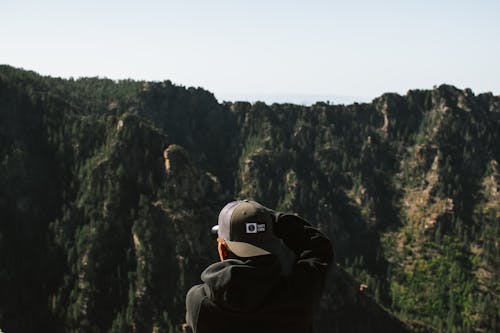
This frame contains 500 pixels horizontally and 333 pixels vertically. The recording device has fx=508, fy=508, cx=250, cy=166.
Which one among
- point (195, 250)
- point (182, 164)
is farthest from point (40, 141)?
point (195, 250)

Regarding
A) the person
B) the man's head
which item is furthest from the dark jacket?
the man's head

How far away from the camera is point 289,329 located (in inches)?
279

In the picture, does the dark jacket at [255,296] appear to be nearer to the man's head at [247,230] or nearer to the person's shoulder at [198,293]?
the person's shoulder at [198,293]

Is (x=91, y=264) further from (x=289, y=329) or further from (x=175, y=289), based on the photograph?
(x=289, y=329)

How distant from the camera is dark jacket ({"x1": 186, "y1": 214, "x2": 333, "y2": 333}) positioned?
22.1 feet

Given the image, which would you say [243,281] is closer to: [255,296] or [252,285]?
[252,285]

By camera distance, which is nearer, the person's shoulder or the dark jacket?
the dark jacket

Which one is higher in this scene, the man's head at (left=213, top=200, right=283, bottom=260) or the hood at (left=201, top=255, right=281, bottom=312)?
the man's head at (left=213, top=200, right=283, bottom=260)

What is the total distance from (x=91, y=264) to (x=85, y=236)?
7.47 metres

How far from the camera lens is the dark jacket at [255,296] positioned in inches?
265

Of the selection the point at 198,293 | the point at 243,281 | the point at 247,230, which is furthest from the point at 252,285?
the point at 198,293

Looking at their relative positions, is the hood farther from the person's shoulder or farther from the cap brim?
the person's shoulder

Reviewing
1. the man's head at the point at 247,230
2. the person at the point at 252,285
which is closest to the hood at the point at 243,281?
the person at the point at 252,285

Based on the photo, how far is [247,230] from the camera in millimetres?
7027
